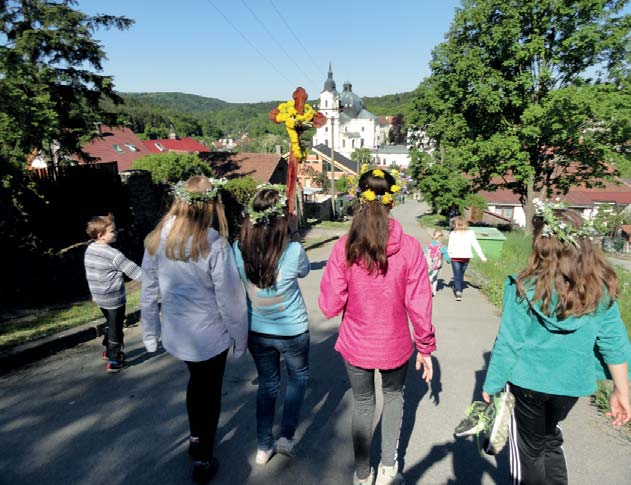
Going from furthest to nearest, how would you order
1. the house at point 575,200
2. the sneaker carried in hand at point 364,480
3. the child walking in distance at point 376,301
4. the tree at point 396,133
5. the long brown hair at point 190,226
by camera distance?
the tree at point 396,133 < the house at point 575,200 < the sneaker carried in hand at point 364,480 < the long brown hair at point 190,226 < the child walking in distance at point 376,301

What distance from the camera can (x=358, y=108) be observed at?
429 feet

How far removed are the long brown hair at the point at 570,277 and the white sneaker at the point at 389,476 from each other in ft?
4.75

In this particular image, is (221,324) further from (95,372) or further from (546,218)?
(95,372)

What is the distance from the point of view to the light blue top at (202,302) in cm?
258

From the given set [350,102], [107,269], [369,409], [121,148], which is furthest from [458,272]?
[350,102]

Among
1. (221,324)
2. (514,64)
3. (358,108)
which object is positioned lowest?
(221,324)

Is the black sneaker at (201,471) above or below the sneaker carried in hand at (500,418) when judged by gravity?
below

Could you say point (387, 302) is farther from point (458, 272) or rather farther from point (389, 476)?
point (458, 272)

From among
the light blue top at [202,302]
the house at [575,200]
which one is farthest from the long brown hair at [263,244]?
the house at [575,200]

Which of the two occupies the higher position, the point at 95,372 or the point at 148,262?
the point at 148,262

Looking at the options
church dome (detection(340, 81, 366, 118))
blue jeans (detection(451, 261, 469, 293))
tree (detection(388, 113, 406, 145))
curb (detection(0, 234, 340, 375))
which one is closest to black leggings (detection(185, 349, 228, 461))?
curb (detection(0, 234, 340, 375))

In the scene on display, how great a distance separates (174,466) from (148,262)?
1.41 metres

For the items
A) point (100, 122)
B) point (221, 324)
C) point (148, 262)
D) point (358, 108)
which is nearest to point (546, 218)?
point (221, 324)

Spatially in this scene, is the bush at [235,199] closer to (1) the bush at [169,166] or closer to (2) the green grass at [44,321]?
(1) the bush at [169,166]
